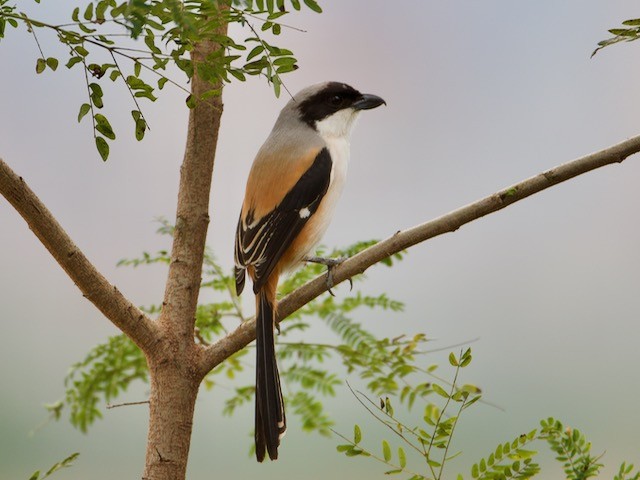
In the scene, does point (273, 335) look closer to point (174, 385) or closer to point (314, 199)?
point (174, 385)

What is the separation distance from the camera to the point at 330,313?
9.36 feet

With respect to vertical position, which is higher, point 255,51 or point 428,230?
point 255,51

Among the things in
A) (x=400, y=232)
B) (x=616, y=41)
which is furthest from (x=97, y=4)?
(x=616, y=41)

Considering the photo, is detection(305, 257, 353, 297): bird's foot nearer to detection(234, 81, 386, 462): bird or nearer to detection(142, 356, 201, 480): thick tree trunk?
detection(234, 81, 386, 462): bird

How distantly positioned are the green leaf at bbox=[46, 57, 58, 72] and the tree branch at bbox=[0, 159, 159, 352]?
1.05 feet

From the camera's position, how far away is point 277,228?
2.68 meters

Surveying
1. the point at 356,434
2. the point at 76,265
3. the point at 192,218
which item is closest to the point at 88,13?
the point at 76,265

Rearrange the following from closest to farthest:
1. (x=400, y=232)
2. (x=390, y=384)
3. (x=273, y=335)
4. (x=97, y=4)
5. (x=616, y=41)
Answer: (x=616, y=41) → (x=97, y=4) → (x=400, y=232) → (x=273, y=335) → (x=390, y=384)

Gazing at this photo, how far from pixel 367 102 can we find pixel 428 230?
1.15 meters

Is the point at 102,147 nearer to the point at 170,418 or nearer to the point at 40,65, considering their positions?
the point at 40,65

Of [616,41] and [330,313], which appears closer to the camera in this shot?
[616,41]

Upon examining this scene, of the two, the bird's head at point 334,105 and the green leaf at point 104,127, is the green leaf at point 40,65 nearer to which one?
the green leaf at point 104,127

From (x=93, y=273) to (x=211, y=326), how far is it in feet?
2.27

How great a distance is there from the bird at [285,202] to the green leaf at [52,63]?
95 cm
